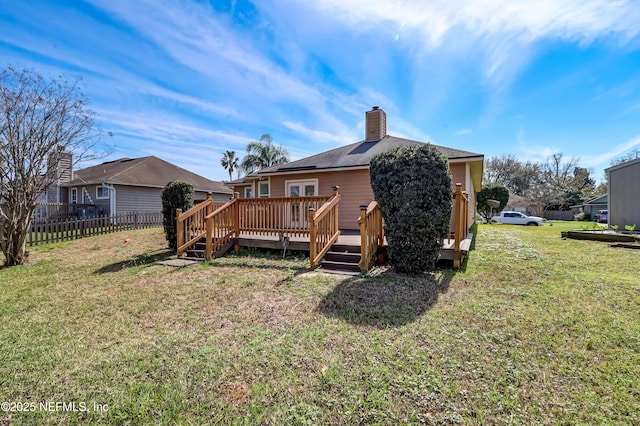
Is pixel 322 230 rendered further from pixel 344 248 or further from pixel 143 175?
pixel 143 175

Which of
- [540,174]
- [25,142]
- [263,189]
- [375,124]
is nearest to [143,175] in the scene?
[263,189]

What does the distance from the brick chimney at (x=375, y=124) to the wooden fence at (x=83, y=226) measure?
11.2 meters

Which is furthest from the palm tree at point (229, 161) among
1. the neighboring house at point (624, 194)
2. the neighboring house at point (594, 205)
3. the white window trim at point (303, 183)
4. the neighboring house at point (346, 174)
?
the neighboring house at point (594, 205)

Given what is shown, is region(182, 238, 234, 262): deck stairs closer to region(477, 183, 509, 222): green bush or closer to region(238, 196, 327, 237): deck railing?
region(238, 196, 327, 237): deck railing

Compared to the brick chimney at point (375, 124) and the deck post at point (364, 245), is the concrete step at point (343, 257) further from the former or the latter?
the brick chimney at point (375, 124)

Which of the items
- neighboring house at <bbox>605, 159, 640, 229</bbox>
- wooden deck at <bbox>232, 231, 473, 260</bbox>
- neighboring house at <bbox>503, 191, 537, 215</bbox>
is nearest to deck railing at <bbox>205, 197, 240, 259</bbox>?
wooden deck at <bbox>232, 231, 473, 260</bbox>

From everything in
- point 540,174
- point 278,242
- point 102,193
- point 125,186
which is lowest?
point 278,242

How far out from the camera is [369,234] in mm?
5934

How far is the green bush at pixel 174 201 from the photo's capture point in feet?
27.5

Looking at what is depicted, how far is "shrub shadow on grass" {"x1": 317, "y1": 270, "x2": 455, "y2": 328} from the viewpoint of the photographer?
12.3ft

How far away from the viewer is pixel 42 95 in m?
7.80

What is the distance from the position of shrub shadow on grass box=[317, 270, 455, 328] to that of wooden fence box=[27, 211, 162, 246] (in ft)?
35.0

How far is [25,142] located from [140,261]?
400 centimetres

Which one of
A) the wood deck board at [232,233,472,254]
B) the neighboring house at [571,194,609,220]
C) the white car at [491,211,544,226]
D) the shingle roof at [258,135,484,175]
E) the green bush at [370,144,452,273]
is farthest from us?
the neighboring house at [571,194,609,220]
